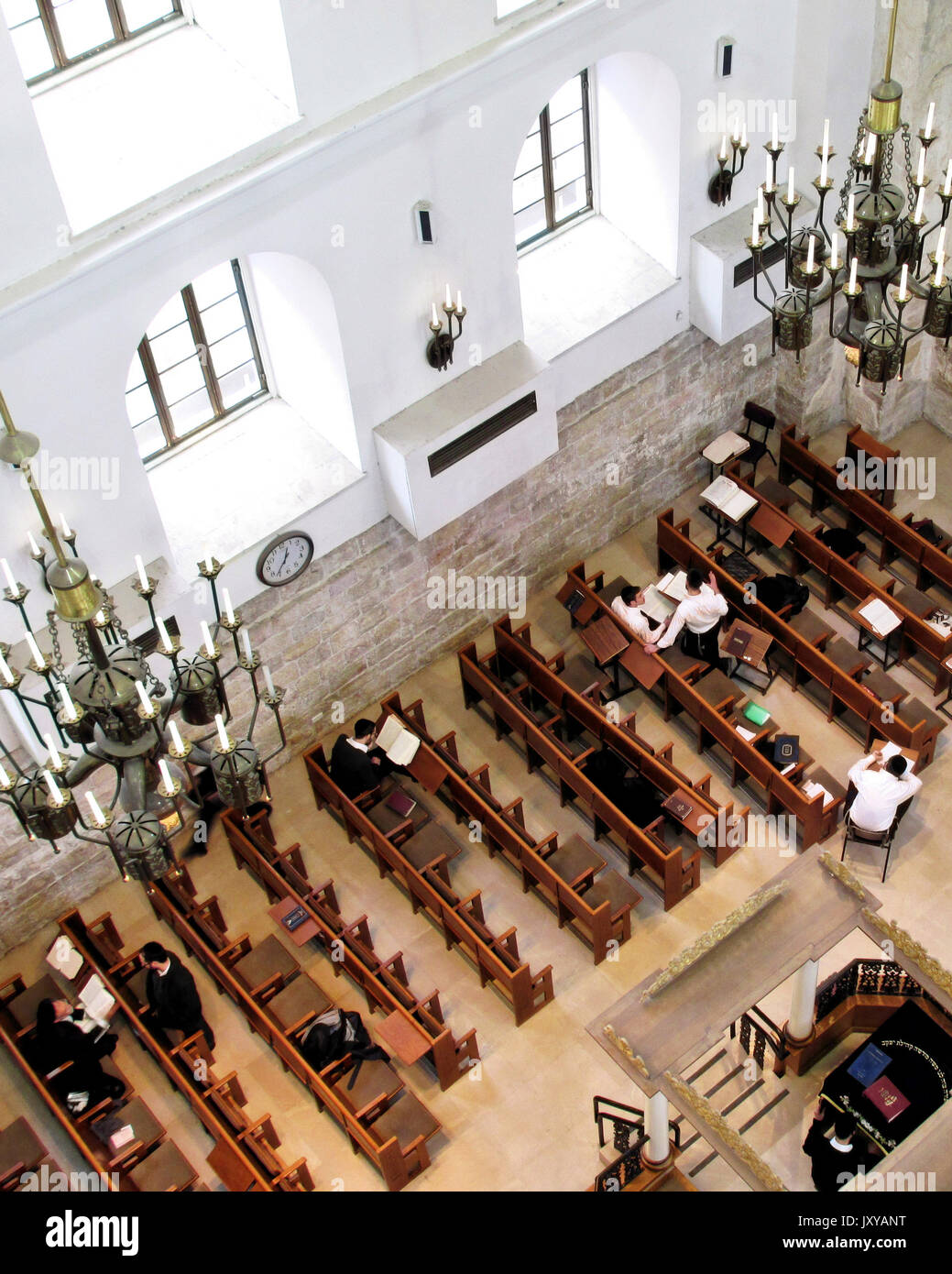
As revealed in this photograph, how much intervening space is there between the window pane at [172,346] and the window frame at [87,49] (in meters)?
1.95

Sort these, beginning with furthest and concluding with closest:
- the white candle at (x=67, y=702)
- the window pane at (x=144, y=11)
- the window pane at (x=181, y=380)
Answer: the window pane at (x=181, y=380) → the window pane at (x=144, y=11) → the white candle at (x=67, y=702)

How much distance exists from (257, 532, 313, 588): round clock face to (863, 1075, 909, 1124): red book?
544cm

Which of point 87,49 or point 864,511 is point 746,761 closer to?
point 864,511

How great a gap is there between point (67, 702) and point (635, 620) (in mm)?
7275

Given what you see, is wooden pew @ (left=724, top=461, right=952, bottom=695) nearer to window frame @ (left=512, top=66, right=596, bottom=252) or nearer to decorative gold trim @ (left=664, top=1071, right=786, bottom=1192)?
window frame @ (left=512, top=66, right=596, bottom=252)

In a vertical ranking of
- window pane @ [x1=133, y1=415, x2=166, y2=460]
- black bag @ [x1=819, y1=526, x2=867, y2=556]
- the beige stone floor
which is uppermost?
window pane @ [x1=133, y1=415, x2=166, y2=460]

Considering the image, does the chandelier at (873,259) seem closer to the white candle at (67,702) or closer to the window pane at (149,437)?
the window pane at (149,437)

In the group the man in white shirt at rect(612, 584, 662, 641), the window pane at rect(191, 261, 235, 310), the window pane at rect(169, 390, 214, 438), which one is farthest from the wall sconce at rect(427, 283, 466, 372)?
the man in white shirt at rect(612, 584, 662, 641)

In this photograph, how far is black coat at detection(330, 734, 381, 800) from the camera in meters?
12.7

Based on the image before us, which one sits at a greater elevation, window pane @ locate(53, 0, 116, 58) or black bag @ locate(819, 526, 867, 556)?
window pane @ locate(53, 0, 116, 58)

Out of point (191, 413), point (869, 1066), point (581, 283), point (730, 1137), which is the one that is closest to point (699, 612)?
point (581, 283)

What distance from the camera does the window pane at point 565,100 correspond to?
1273cm

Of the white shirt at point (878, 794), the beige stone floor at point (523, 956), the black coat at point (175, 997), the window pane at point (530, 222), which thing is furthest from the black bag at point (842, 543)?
the black coat at point (175, 997)

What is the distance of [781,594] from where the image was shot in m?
13.7
